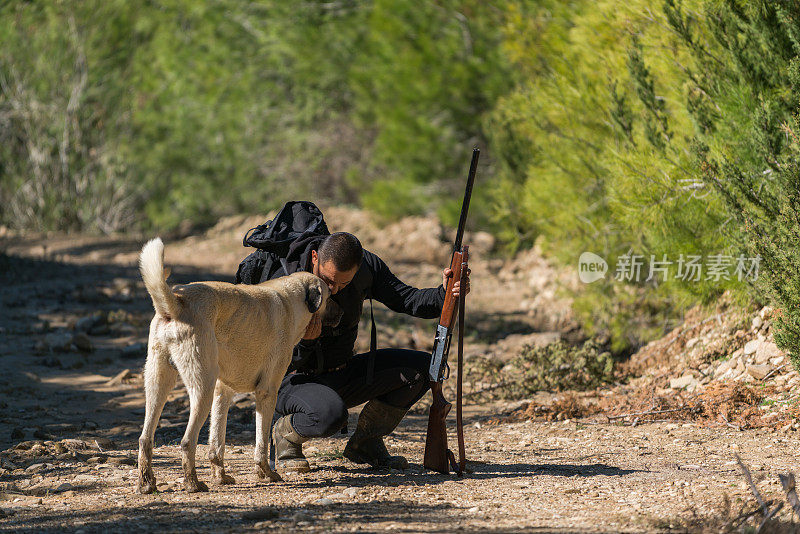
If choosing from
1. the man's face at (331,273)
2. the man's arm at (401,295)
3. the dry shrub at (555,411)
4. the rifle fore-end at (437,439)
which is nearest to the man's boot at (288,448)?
the rifle fore-end at (437,439)

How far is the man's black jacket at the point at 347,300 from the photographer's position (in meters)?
5.16

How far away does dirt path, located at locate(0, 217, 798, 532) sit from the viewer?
4051mm

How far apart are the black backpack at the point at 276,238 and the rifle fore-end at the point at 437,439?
1.21 meters

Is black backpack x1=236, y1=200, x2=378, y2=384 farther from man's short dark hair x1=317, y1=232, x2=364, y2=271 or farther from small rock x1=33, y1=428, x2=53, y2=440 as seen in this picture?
small rock x1=33, y1=428, x2=53, y2=440

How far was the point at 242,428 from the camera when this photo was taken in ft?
22.2

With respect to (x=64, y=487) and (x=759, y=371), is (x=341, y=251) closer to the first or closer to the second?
(x=64, y=487)

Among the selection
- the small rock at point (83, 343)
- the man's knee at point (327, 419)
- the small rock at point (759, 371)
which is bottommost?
the man's knee at point (327, 419)

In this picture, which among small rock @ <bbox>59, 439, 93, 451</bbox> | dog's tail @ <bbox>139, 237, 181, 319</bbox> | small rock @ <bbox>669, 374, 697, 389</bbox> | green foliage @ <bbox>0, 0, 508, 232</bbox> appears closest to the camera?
dog's tail @ <bbox>139, 237, 181, 319</bbox>

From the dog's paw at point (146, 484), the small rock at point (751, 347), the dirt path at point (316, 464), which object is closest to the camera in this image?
the dirt path at point (316, 464)

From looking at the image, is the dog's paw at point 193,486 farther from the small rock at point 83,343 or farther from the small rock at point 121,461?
the small rock at point 83,343

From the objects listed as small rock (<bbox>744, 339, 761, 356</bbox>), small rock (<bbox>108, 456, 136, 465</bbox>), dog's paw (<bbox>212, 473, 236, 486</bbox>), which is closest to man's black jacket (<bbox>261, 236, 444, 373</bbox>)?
dog's paw (<bbox>212, 473, 236, 486</bbox>)

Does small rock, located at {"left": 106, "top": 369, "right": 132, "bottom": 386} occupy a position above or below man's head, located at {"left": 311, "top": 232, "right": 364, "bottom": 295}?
below

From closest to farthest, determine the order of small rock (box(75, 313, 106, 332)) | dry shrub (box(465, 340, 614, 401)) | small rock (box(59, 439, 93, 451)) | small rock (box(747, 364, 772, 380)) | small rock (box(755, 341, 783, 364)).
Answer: small rock (box(59, 439, 93, 451)), small rock (box(747, 364, 772, 380)), small rock (box(755, 341, 783, 364)), dry shrub (box(465, 340, 614, 401)), small rock (box(75, 313, 106, 332))

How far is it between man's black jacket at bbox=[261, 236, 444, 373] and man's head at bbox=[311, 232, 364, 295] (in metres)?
0.17
